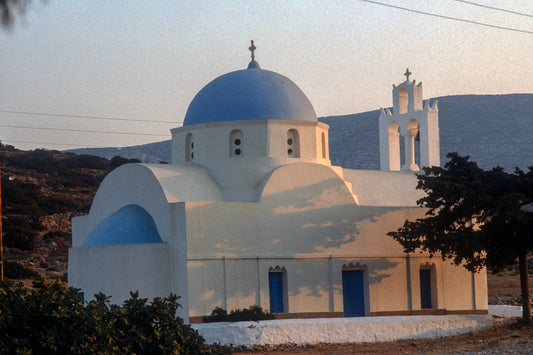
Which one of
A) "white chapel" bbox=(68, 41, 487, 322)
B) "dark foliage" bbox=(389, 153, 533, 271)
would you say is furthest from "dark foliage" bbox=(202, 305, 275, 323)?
"dark foliage" bbox=(389, 153, 533, 271)

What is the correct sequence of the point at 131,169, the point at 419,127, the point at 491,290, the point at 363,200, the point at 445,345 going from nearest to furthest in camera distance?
1. the point at 445,345
2. the point at 131,169
3. the point at 363,200
4. the point at 419,127
5. the point at 491,290

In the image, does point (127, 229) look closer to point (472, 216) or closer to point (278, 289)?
point (278, 289)

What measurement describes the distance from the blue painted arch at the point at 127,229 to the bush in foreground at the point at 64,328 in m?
8.93

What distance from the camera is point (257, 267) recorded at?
66.8 ft

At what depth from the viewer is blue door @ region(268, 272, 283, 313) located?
67.7 ft

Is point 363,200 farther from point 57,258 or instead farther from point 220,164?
point 57,258

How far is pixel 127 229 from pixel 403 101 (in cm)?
1147

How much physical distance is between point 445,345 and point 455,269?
5.71 m

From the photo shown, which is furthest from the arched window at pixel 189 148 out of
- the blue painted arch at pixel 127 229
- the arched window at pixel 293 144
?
the arched window at pixel 293 144

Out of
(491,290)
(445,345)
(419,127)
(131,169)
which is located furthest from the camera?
(491,290)

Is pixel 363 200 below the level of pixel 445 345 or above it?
above

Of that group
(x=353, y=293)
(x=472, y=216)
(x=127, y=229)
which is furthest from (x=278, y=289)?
(x=472, y=216)

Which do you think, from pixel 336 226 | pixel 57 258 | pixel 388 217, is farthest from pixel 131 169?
pixel 57 258

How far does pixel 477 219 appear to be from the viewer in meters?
21.3
